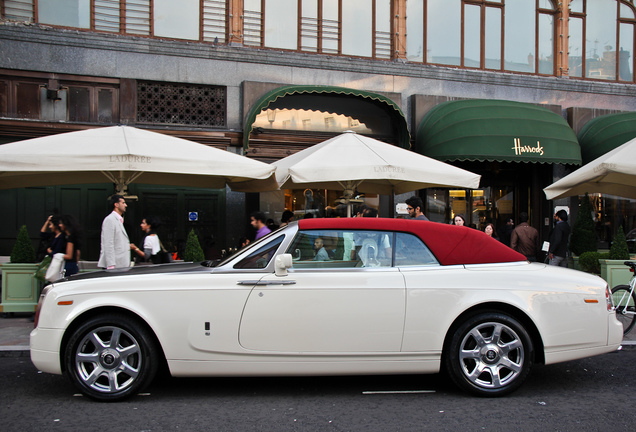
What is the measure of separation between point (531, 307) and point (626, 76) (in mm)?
13984

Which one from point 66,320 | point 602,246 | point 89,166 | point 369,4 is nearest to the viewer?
point 66,320

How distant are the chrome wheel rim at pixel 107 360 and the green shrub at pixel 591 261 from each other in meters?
8.69

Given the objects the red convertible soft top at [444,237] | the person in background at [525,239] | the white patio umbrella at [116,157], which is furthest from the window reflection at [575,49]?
the red convertible soft top at [444,237]

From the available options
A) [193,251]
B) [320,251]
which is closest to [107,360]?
[320,251]

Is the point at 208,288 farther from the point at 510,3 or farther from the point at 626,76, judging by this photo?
the point at 626,76

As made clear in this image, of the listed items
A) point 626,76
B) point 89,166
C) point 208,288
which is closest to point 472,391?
point 208,288

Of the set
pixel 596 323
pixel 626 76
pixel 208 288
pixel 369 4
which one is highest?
pixel 369 4

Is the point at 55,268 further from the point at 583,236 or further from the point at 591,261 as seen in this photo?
the point at 583,236

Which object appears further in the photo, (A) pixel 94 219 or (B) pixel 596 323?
(A) pixel 94 219

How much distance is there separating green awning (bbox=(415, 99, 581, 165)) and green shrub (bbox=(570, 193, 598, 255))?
Result: 6.74ft

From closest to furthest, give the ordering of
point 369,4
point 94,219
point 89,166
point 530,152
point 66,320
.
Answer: point 66,320, point 89,166, point 94,219, point 530,152, point 369,4

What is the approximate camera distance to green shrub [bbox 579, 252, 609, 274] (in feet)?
34.0

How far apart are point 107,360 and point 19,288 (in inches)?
198

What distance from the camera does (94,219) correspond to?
12.0 meters
